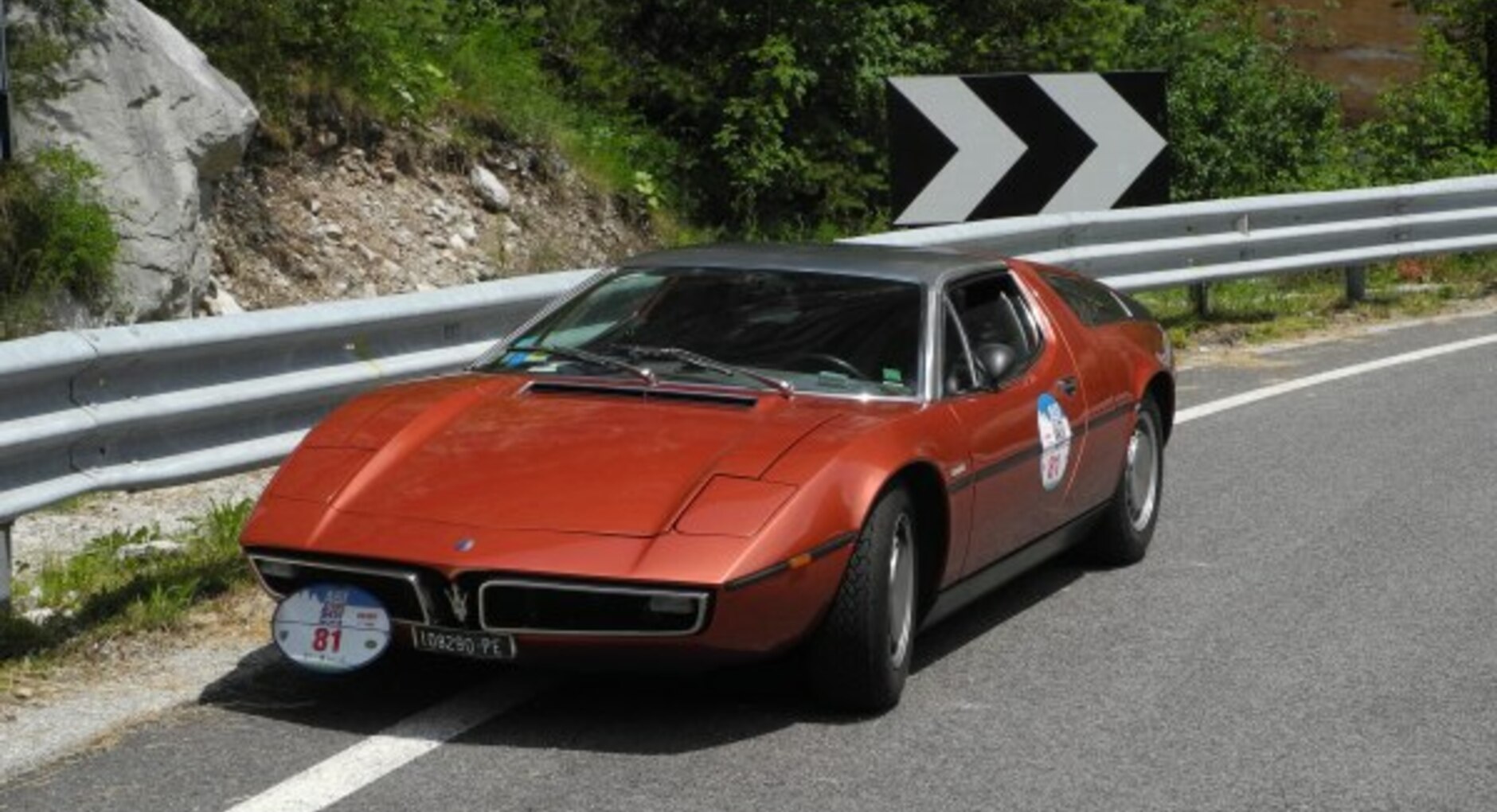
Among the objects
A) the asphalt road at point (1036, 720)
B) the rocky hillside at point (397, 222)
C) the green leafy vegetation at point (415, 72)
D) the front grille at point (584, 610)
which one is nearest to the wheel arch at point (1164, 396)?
the asphalt road at point (1036, 720)

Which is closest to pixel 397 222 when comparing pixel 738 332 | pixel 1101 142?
pixel 1101 142

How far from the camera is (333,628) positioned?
265 inches

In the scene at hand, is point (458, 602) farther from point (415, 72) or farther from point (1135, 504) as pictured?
point (415, 72)

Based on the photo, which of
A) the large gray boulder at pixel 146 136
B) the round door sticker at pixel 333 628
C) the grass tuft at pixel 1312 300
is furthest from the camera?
the grass tuft at pixel 1312 300

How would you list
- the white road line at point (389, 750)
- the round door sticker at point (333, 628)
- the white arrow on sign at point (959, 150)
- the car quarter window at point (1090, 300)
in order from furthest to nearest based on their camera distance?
1. the white arrow on sign at point (959, 150)
2. the car quarter window at point (1090, 300)
3. the round door sticker at point (333, 628)
4. the white road line at point (389, 750)

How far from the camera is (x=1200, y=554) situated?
930cm

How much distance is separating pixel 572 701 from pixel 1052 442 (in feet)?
6.27

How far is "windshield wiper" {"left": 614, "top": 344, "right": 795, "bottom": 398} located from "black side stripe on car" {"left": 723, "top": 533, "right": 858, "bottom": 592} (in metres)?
0.82

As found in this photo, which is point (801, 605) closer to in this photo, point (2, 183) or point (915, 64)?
point (2, 183)

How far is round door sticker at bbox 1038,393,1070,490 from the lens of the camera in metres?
8.16

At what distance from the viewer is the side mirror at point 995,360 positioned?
26.0 feet

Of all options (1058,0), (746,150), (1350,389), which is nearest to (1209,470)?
(1350,389)

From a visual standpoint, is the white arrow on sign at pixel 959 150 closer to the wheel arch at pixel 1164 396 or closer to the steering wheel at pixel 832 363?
the wheel arch at pixel 1164 396

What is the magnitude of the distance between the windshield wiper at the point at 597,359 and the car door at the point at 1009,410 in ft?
2.76
